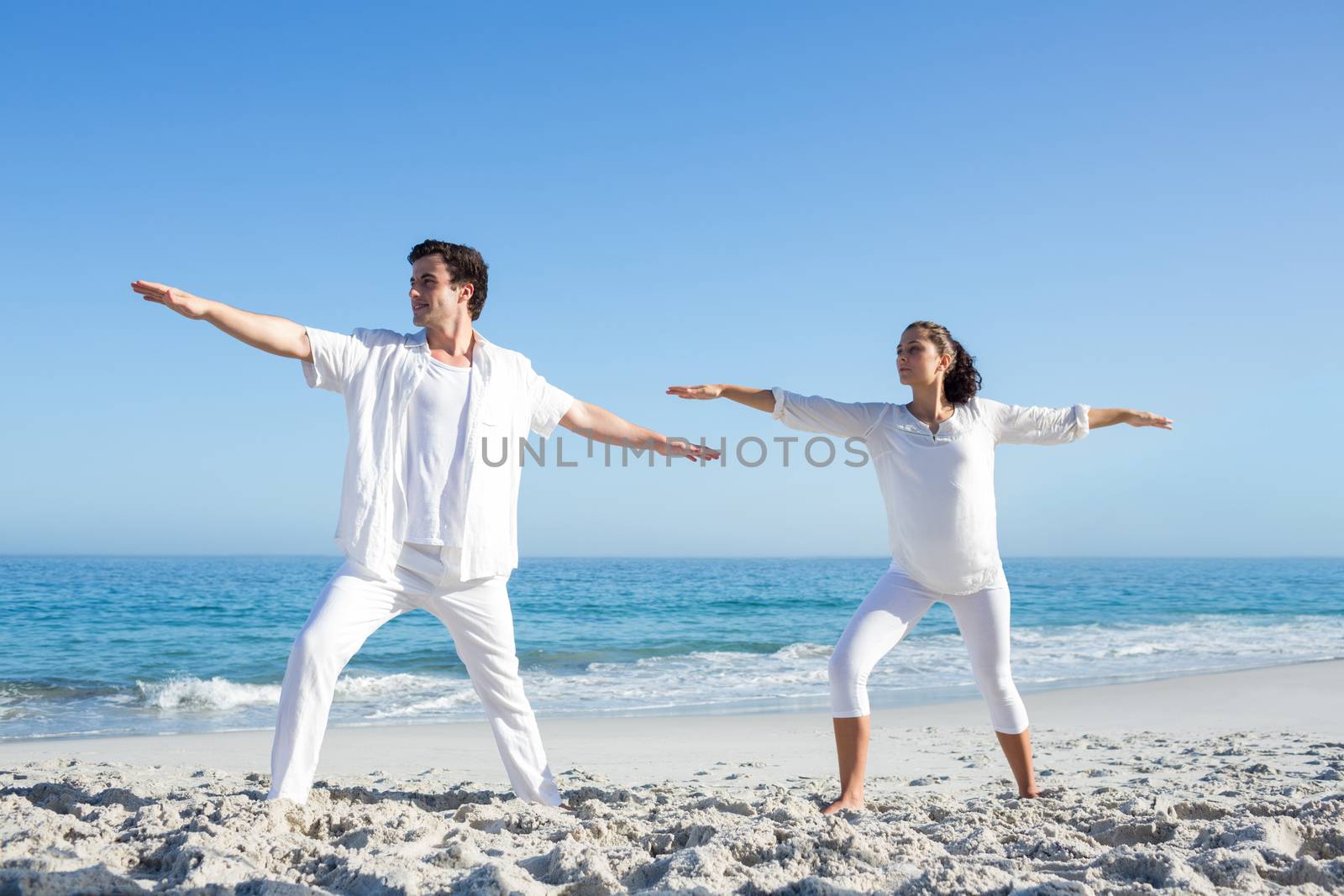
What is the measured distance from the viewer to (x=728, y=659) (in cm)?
1361

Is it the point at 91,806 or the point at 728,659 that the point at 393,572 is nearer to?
the point at 91,806

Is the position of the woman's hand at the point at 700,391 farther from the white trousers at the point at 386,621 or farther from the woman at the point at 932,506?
the white trousers at the point at 386,621

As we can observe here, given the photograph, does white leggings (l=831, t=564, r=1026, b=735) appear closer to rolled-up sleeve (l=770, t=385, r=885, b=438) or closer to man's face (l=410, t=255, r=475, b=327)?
rolled-up sleeve (l=770, t=385, r=885, b=438)

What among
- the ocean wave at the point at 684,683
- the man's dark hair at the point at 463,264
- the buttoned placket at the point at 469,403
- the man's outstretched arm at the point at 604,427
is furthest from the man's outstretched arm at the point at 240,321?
the ocean wave at the point at 684,683

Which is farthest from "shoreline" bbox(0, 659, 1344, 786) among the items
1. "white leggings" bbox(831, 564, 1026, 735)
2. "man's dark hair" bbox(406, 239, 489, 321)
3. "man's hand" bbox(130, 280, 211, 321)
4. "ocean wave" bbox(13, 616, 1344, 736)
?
"man's hand" bbox(130, 280, 211, 321)

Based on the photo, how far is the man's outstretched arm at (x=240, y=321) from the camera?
330cm

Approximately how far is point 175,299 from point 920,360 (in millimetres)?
2887

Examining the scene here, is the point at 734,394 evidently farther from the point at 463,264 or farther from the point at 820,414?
the point at 463,264

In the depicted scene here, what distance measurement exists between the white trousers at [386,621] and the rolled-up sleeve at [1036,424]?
2.27 meters

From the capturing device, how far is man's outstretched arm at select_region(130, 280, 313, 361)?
330 cm

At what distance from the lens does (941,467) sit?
13.5 feet

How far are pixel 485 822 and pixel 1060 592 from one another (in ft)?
93.9

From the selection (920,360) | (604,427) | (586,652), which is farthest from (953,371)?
(586,652)

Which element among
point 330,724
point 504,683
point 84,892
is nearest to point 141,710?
point 330,724
